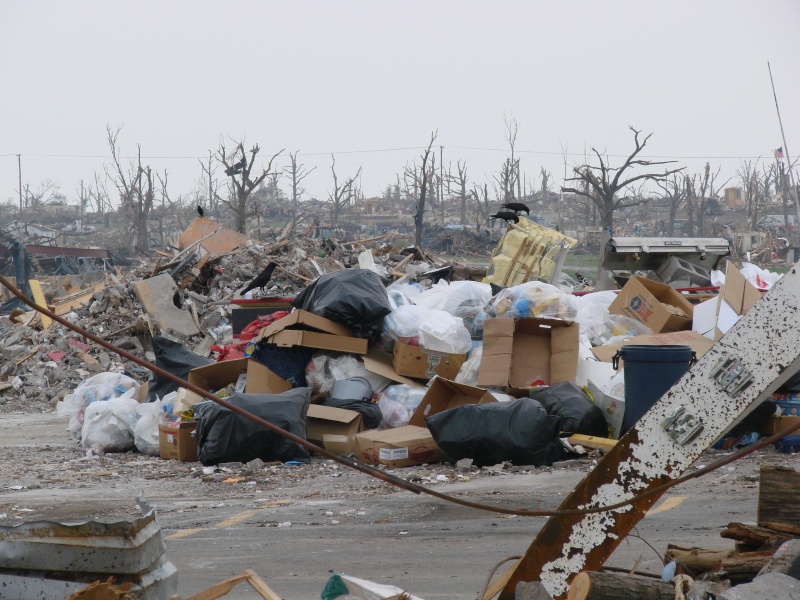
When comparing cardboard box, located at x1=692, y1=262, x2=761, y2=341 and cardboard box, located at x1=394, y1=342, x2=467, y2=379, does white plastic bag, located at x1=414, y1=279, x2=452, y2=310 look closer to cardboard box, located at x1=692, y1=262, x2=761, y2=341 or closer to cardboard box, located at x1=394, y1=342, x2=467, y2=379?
cardboard box, located at x1=394, y1=342, x2=467, y2=379

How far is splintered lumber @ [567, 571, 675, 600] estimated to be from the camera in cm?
235

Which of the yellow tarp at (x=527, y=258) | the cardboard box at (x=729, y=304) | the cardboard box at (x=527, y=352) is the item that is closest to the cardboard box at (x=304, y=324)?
the cardboard box at (x=527, y=352)

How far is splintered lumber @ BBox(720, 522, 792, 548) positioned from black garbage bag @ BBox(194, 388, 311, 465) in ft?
12.6

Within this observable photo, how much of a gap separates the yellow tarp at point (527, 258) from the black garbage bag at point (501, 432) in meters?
5.41

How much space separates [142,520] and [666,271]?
9.81m

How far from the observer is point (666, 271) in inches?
436

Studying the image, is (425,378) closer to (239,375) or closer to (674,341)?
(239,375)

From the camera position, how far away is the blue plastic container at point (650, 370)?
19.8 feet

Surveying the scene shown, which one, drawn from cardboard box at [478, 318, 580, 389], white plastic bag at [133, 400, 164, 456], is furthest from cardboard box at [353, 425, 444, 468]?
white plastic bag at [133, 400, 164, 456]

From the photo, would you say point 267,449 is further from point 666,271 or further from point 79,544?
point 666,271

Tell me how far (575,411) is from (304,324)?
247 centimetres

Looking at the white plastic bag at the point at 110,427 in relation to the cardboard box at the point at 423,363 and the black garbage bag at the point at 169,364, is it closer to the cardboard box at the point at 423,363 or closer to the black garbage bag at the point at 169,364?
the black garbage bag at the point at 169,364

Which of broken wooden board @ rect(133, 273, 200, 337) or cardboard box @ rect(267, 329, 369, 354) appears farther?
broken wooden board @ rect(133, 273, 200, 337)

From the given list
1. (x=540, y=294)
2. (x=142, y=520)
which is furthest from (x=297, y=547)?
(x=540, y=294)
